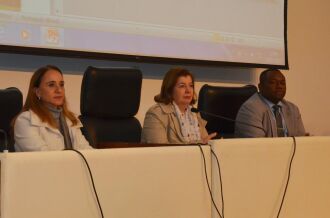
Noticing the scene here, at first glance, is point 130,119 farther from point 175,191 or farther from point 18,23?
point 175,191

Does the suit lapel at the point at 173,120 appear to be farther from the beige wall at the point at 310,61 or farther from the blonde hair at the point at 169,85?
the beige wall at the point at 310,61

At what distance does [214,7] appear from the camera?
3.90 metres

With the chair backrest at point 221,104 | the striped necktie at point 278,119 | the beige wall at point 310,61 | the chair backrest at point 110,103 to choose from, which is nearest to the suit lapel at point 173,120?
the chair backrest at point 110,103

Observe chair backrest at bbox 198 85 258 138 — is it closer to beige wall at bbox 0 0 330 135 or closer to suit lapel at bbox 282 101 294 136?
suit lapel at bbox 282 101 294 136

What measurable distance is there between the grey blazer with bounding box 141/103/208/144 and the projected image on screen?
2.16ft

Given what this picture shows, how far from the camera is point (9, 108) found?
2512 mm

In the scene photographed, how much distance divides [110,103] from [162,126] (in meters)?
0.33

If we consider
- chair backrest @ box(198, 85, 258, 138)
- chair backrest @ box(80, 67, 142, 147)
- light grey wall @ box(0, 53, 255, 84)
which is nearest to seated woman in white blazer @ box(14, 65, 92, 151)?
chair backrest @ box(80, 67, 142, 147)

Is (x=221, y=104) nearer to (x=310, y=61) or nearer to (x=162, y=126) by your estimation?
(x=162, y=126)

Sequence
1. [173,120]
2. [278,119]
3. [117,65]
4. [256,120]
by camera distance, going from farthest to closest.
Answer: [117,65], [278,119], [256,120], [173,120]

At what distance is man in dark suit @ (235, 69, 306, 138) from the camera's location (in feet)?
10.5

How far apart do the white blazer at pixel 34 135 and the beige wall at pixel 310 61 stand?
277 cm

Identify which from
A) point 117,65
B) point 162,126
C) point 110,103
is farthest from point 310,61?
point 110,103

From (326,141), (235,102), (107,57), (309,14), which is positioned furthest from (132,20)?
(309,14)
